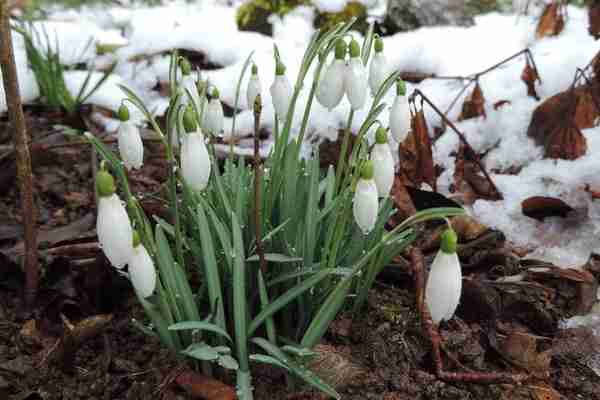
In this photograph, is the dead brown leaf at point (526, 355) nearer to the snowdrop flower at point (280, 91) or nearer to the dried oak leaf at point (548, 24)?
the snowdrop flower at point (280, 91)

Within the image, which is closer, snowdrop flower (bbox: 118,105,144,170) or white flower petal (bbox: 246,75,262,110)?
snowdrop flower (bbox: 118,105,144,170)

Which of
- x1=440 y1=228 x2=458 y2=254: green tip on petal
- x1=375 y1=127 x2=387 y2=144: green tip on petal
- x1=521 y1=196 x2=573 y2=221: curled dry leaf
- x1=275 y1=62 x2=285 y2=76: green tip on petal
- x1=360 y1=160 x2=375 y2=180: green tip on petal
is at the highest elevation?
x1=275 y1=62 x2=285 y2=76: green tip on petal

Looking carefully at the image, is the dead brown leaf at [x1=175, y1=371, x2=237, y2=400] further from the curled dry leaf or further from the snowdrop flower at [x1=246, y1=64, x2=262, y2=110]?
the curled dry leaf

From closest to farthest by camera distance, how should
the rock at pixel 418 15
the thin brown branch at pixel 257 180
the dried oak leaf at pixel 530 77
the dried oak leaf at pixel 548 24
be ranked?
1. the thin brown branch at pixel 257 180
2. the dried oak leaf at pixel 530 77
3. the dried oak leaf at pixel 548 24
4. the rock at pixel 418 15

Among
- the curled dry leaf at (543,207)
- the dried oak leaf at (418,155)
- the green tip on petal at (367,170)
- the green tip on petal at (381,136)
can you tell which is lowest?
the curled dry leaf at (543,207)

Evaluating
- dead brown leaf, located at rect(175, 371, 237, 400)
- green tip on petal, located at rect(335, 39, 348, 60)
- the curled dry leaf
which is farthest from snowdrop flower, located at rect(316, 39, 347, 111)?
A: the curled dry leaf

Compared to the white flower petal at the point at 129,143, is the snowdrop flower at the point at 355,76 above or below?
above

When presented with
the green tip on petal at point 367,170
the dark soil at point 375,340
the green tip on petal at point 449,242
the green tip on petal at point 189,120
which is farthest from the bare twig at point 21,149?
the green tip on petal at point 449,242
